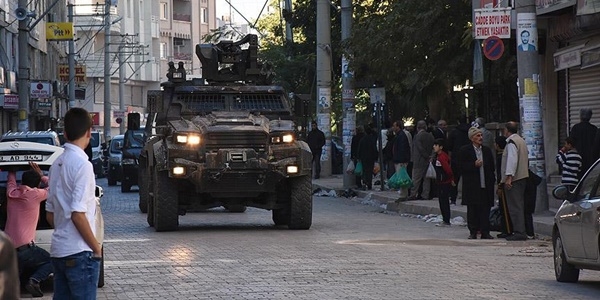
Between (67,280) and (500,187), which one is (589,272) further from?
(67,280)

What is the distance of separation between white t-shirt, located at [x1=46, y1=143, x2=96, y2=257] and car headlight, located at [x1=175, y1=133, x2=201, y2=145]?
13.0m

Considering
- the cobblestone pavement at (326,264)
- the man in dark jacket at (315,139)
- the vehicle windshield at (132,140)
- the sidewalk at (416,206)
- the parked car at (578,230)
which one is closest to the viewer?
the parked car at (578,230)

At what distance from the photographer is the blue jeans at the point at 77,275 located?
26.2 feet

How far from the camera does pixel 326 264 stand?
15797 mm

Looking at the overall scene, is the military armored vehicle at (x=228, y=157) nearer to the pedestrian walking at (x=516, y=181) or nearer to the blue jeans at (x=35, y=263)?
the pedestrian walking at (x=516, y=181)

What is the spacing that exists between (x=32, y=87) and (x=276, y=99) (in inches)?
1130

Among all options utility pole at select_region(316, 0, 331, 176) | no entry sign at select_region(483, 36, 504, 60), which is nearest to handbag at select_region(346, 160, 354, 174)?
utility pole at select_region(316, 0, 331, 176)

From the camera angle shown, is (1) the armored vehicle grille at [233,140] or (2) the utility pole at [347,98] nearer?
(1) the armored vehicle grille at [233,140]

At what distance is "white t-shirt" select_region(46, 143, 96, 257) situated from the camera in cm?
806

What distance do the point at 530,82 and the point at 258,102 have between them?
4471 mm

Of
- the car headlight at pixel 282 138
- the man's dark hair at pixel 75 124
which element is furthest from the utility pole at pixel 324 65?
the man's dark hair at pixel 75 124

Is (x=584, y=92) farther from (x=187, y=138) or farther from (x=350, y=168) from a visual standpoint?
(x=350, y=168)

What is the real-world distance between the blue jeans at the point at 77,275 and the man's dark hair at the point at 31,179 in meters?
5.08

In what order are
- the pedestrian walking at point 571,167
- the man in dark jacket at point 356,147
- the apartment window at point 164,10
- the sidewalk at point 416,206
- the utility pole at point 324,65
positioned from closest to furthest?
the sidewalk at point 416,206, the pedestrian walking at point 571,167, the man in dark jacket at point 356,147, the utility pole at point 324,65, the apartment window at point 164,10
